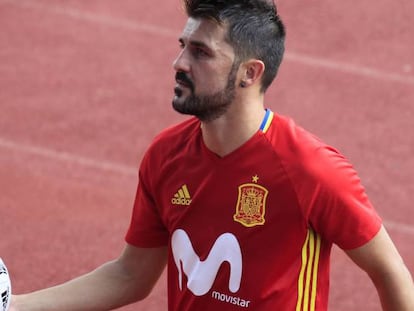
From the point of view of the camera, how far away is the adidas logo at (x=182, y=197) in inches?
139

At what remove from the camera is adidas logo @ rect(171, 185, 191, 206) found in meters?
3.53

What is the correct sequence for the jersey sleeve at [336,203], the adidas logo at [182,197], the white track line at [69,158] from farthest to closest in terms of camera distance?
the white track line at [69,158]
the adidas logo at [182,197]
the jersey sleeve at [336,203]

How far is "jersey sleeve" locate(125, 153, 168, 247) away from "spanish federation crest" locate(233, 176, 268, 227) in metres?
0.35

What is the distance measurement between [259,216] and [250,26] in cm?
57

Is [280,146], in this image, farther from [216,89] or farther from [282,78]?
[282,78]

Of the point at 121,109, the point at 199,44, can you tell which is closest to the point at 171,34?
the point at 121,109

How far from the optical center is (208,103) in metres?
3.34

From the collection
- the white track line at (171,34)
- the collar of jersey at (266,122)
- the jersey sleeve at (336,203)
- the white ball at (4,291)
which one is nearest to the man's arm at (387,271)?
the jersey sleeve at (336,203)

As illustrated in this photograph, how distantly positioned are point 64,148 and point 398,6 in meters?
3.74

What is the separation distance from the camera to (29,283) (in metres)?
6.36

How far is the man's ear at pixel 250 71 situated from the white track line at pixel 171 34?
569cm

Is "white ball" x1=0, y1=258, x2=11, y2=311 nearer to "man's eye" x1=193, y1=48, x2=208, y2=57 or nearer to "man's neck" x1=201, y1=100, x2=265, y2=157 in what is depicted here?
"man's neck" x1=201, y1=100, x2=265, y2=157

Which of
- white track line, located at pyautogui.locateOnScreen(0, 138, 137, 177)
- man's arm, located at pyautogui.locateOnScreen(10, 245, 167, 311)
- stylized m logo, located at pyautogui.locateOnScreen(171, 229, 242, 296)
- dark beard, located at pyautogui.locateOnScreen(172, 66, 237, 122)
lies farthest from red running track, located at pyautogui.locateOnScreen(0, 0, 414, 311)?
dark beard, located at pyautogui.locateOnScreen(172, 66, 237, 122)

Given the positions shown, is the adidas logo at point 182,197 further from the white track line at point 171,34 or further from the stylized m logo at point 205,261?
the white track line at point 171,34
